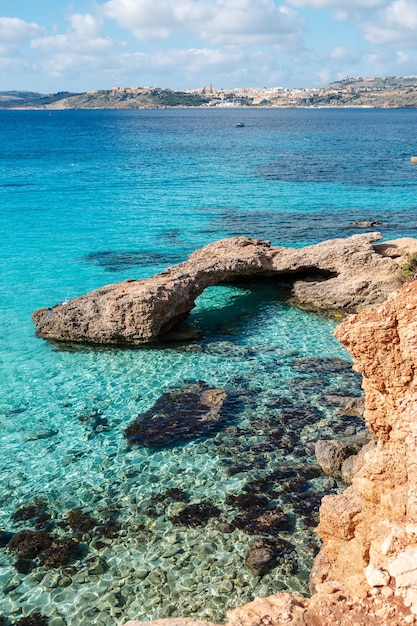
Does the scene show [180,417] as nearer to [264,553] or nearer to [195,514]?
[195,514]

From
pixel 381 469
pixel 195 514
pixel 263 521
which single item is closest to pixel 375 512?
pixel 381 469

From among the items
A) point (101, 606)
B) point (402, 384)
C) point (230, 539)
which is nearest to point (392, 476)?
point (402, 384)

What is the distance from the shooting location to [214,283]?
21844 mm

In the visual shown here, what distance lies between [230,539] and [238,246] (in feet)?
48.5

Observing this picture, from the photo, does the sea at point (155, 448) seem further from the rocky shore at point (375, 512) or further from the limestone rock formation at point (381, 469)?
the limestone rock formation at point (381, 469)

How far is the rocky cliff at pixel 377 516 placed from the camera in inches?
238

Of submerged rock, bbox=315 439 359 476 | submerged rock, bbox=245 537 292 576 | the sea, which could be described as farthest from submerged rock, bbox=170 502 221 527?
submerged rock, bbox=315 439 359 476

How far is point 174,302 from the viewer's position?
19625 millimetres

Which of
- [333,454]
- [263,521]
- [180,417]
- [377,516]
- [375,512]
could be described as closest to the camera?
[377,516]

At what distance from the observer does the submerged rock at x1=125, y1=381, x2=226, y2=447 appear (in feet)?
46.5

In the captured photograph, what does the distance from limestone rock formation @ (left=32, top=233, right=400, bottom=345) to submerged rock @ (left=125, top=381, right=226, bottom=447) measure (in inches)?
138

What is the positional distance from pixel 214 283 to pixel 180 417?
25.6ft

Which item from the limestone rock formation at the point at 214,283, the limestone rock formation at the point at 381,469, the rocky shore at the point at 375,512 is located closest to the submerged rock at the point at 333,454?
the rocky shore at the point at 375,512

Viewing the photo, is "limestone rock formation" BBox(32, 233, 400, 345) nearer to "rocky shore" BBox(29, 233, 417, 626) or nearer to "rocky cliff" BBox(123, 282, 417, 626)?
"rocky shore" BBox(29, 233, 417, 626)
